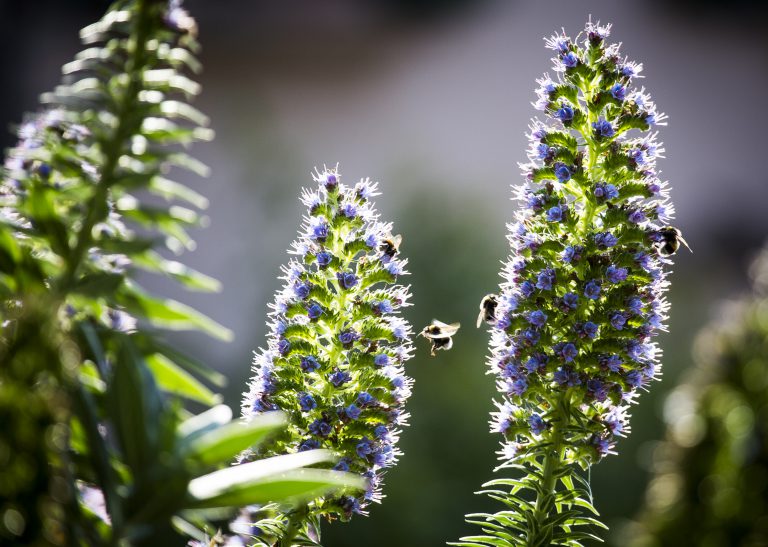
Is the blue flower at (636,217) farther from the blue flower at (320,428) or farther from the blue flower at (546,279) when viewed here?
the blue flower at (320,428)

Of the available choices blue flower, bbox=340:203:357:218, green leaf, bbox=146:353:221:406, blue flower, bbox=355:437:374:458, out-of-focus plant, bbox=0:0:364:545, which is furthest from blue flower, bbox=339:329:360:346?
green leaf, bbox=146:353:221:406

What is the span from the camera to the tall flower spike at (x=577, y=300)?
225cm

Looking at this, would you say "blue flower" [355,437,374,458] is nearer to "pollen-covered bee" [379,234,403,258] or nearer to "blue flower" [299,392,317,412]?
"blue flower" [299,392,317,412]

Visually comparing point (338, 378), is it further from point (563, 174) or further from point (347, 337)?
point (563, 174)

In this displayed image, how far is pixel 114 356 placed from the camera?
3.76 ft

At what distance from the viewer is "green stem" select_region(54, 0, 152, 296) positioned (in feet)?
4.16

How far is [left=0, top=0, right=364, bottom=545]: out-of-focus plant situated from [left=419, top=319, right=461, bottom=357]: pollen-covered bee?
1.85 metres

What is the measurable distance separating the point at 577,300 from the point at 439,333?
45.6 inches

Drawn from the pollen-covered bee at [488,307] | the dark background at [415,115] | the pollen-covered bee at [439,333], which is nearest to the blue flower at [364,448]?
the pollen-covered bee at [488,307]

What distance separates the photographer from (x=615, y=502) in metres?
8.85

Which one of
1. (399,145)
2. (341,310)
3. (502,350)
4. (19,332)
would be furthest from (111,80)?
(399,145)

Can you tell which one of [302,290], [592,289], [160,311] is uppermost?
[592,289]

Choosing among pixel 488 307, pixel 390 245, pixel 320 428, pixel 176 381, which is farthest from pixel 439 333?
pixel 176 381

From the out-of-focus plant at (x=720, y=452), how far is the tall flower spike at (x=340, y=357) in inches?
44.1
